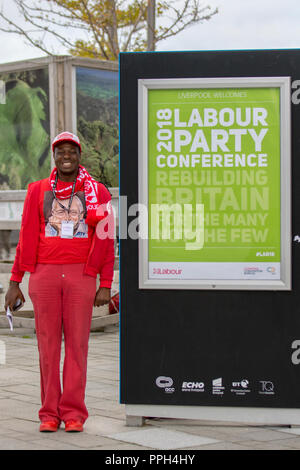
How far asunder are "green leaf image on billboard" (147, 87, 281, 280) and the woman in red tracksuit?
0.42 meters

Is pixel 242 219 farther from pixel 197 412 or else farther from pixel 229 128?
pixel 197 412

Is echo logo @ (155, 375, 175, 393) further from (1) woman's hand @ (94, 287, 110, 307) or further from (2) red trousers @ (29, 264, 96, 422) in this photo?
(1) woman's hand @ (94, 287, 110, 307)

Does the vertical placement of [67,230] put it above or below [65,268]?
above

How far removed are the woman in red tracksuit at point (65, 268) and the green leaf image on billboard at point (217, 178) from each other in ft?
1.37

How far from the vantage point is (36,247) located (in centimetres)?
598

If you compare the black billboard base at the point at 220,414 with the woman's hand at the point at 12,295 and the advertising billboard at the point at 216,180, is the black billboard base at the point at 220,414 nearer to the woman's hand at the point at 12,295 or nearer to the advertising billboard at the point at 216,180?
the advertising billboard at the point at 216,180

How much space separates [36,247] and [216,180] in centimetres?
122

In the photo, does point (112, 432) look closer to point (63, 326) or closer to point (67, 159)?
point (63, 326)

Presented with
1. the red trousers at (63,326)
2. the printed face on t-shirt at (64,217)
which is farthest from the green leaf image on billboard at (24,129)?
the red trousers at (63,326)

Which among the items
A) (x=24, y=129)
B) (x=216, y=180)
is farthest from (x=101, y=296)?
(x=24, y=129)

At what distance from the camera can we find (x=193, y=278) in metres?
6.02

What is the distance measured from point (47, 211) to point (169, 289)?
92cm

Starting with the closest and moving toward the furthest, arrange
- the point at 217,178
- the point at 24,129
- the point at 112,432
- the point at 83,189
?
the point at 112,432 < the point at 217,178 < the point at 83,189 < the point at 24,129

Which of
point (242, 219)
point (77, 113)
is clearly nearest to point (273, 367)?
point (242, 219)
